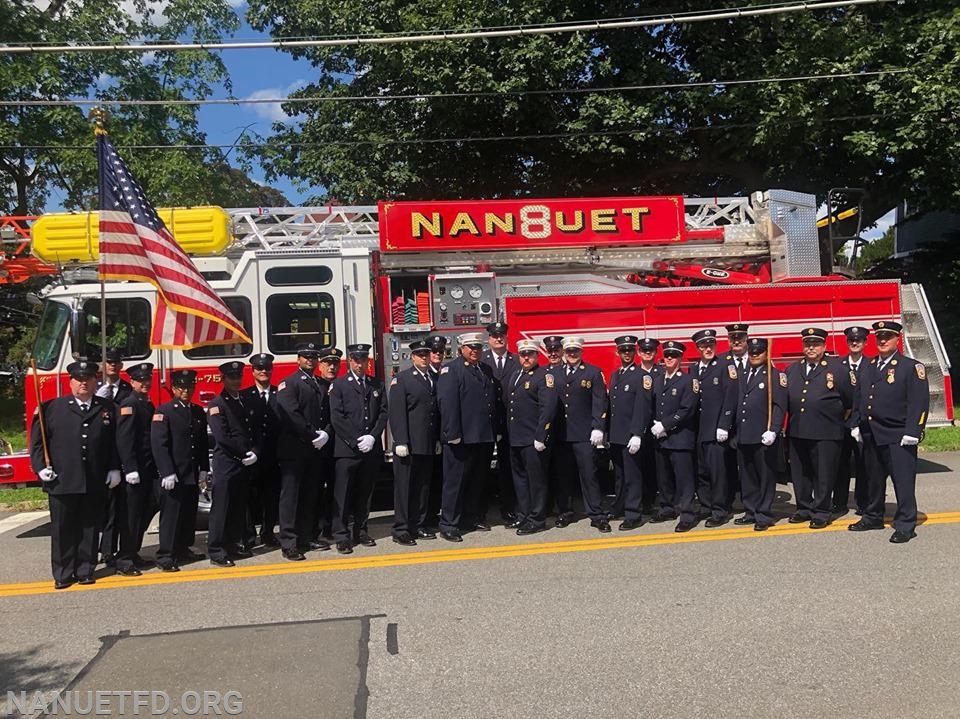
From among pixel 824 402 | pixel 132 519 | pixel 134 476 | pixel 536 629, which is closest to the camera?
pixel 536 629

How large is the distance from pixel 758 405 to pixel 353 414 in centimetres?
354

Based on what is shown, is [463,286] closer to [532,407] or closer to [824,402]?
[532,407]

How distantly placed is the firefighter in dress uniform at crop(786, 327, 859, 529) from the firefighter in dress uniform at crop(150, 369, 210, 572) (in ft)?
16.8

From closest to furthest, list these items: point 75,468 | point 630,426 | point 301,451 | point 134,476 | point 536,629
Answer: point 536,629 → point 75,468 → point 134,476 → point 301,451 → point 630,426

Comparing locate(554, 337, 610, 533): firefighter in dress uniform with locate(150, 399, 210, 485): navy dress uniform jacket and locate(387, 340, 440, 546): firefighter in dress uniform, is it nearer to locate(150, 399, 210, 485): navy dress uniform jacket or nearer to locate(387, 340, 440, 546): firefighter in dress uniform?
locate(387, 340, 440, 546): firefighter in dress uniform

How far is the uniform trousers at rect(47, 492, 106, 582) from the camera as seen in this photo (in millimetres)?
6031

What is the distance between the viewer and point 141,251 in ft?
21.8

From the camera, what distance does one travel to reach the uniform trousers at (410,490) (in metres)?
7.09

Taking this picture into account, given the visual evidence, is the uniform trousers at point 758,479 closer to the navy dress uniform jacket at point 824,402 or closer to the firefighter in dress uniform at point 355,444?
the navy dress uniform jacket at point 824,402

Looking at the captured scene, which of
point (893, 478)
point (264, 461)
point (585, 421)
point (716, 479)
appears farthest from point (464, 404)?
point (893, 478)

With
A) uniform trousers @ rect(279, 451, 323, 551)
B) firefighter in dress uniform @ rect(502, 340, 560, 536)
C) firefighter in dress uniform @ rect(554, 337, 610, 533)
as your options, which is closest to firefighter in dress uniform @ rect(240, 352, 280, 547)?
uniform trousers @ rect(279, 451, 323, 551)

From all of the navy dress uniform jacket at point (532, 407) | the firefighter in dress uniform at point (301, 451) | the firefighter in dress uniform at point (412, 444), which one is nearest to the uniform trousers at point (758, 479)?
the navy dress uniform jacket at point (532, 407)

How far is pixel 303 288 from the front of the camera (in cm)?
855

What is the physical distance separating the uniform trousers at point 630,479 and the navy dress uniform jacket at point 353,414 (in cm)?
219
